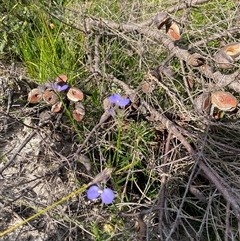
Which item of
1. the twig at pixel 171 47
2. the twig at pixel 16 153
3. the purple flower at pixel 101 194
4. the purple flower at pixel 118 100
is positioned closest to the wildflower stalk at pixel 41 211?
the purple flower at pixel 101 194

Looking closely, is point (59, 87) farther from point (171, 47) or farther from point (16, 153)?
point (171, 47)

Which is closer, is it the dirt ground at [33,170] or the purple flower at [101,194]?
the purple flower at [101,194]

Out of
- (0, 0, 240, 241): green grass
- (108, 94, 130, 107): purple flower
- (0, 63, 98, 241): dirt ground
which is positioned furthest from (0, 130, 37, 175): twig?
(108, 94, 130, 107): purple flower

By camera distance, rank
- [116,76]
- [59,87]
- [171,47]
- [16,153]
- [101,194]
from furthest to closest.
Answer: [116,76]
[171,47]
[59,87]
[16,153]
[101,194]

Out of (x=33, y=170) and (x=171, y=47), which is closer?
(x=33, y=170)

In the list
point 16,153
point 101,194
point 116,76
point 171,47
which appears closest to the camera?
point 101,194

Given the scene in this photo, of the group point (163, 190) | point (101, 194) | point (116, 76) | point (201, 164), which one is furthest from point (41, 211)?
point (116, 76)

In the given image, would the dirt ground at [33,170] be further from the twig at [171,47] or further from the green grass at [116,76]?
the twig at [171,47]

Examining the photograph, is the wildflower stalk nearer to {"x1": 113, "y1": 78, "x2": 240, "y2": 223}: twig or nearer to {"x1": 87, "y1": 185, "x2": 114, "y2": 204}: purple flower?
{"x1": 87, "y1": 185, "x2": 114, "y2": 204}: purple flower

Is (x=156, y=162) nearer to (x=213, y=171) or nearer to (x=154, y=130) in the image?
(x=154, y=130)

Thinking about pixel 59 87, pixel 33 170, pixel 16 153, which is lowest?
pixel 33 170
